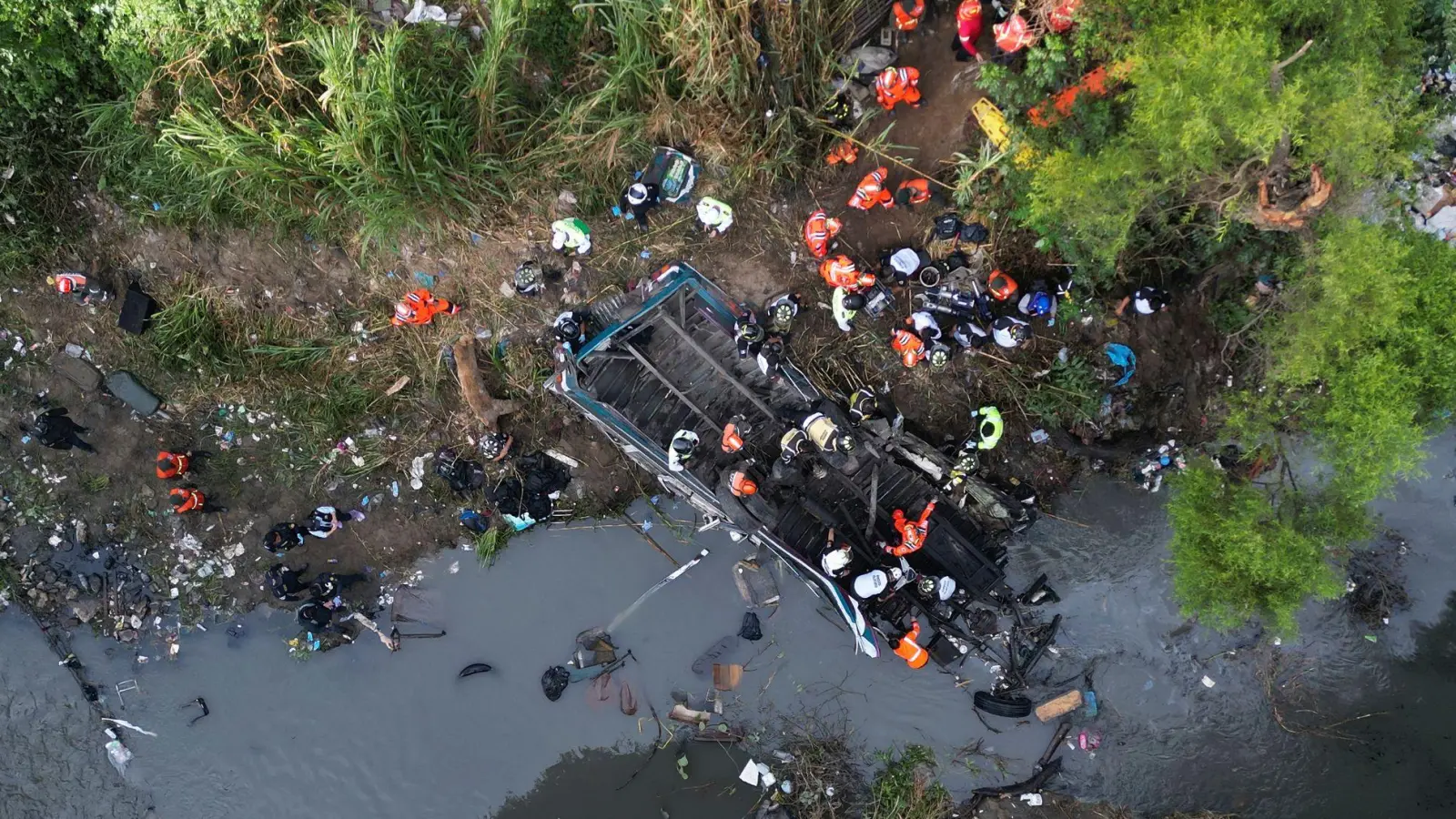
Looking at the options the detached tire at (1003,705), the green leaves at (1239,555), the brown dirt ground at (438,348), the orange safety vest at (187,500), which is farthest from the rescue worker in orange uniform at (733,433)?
the orange safety vest at (187,500)

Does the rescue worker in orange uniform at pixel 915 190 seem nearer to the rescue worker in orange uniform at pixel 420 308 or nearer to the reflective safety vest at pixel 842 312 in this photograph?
the reflective safety vest at pixel 842 312

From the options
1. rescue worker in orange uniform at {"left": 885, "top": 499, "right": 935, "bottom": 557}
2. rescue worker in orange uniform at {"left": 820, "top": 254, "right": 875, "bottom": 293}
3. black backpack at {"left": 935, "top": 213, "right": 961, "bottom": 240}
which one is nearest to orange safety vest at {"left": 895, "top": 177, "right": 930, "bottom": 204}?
black backpack at {"left": 935, "top": 213, "right": 961, "bottom": 240}

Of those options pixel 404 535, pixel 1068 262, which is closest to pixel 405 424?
pixel 404 535

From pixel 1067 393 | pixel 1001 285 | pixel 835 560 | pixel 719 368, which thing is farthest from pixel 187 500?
pixel 1067 393

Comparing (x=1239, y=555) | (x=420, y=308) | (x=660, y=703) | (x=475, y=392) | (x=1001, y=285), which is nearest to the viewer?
(x=1239, y=555)

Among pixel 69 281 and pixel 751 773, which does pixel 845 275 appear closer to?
pixel 751 773

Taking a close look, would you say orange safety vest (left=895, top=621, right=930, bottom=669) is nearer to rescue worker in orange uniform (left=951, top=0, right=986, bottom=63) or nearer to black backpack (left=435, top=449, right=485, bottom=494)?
black backpack (left=435, top=449, right=485, bottom=494)
